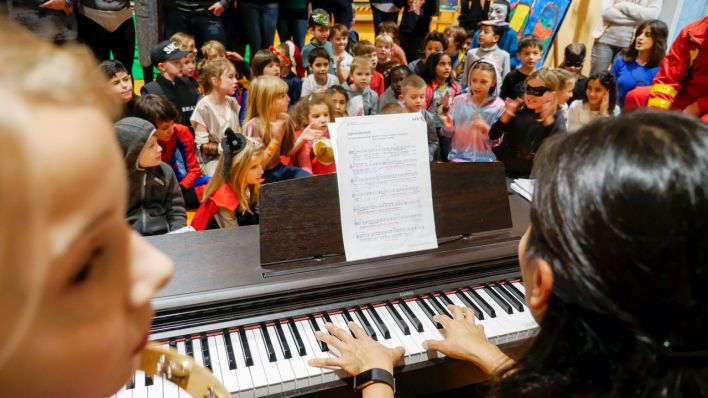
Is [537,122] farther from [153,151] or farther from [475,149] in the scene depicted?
[153,151]

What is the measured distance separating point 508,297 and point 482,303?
11cm

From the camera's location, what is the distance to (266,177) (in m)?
3.23

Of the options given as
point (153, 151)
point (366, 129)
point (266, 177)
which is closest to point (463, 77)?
point (266, 177)

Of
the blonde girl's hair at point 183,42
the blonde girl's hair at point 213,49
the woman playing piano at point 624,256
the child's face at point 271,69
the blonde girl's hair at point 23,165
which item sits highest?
the blonde girl's hair at point 23,165

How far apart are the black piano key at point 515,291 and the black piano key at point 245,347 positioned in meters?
0.93

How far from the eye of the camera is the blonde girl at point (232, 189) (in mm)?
2615

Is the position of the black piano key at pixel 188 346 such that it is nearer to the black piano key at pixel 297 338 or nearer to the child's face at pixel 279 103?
the black piano key at pixel 297 338

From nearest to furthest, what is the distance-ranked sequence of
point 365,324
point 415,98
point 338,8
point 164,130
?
point 365,324
point 164,130
point 415,98
point 338,8

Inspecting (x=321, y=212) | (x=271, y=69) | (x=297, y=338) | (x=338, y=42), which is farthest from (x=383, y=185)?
(x=338, y=42)

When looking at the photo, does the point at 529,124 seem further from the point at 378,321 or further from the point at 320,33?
the point at 320,33

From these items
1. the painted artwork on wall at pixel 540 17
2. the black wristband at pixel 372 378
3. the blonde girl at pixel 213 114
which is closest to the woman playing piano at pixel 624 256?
the black wristband at pixel 372 378

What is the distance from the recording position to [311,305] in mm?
1623

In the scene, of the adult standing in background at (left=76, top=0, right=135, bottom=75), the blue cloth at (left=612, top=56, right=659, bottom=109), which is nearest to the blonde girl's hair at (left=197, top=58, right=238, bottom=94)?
the adult standing in background at (left=76, top=0, right=135, bottom=75)

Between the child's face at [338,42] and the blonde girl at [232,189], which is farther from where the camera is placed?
the child's face at [338,42]
